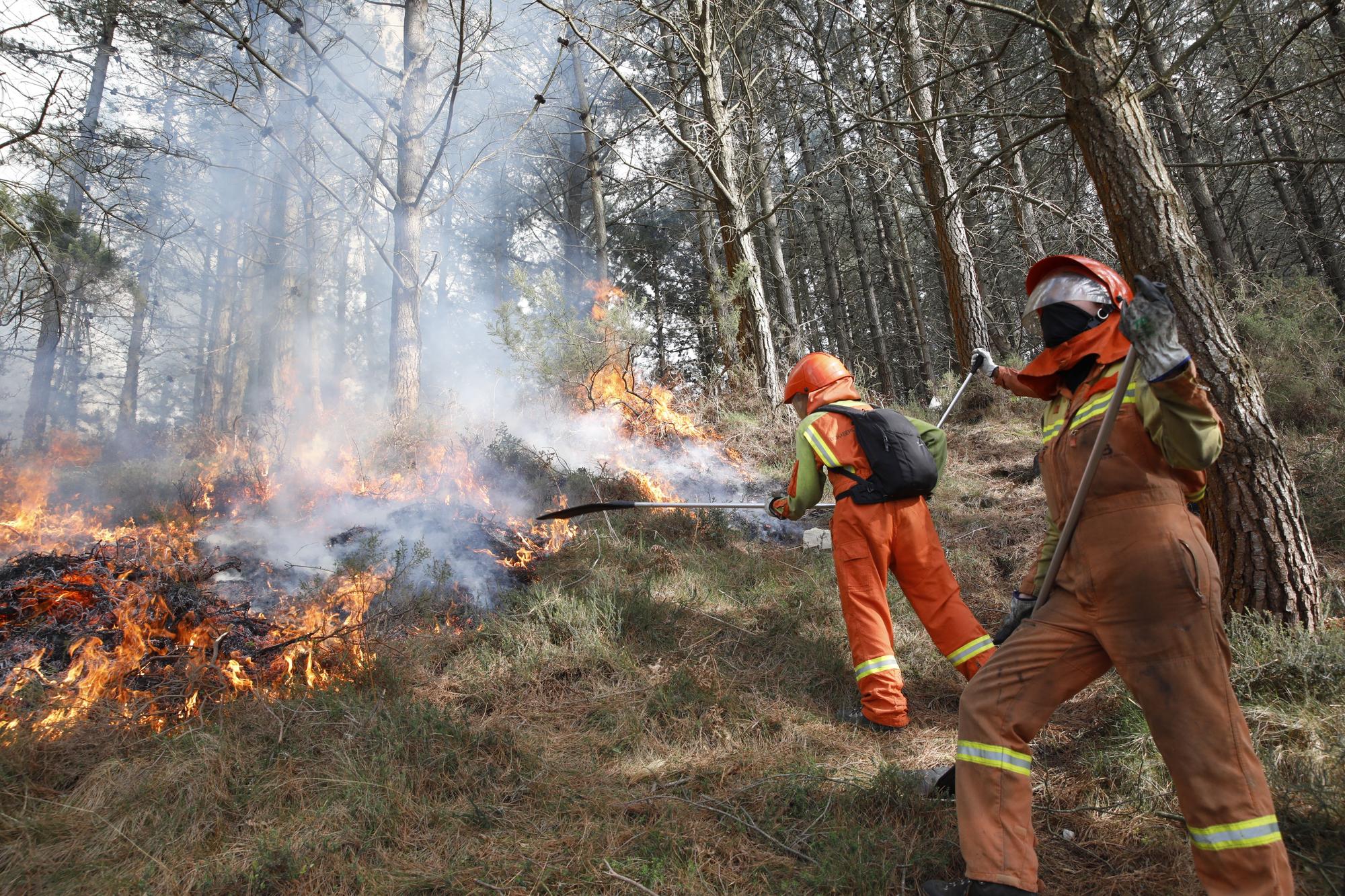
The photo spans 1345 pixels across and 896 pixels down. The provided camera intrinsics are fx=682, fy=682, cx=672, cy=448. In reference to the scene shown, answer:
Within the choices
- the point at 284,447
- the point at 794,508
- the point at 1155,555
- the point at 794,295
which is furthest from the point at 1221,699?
the point at 794,295

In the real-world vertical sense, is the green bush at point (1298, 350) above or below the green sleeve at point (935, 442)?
above

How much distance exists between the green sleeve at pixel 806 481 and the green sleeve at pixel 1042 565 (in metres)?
1.50

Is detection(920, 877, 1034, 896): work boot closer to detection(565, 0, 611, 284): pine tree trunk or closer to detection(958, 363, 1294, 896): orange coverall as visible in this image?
detection(958, 363, 1294, 896): orange coverall

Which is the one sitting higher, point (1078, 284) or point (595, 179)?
point (595, 179)

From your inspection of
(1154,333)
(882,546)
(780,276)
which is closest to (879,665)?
(882,546)

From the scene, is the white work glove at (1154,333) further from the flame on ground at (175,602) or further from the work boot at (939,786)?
the flame on ground at (175,602)

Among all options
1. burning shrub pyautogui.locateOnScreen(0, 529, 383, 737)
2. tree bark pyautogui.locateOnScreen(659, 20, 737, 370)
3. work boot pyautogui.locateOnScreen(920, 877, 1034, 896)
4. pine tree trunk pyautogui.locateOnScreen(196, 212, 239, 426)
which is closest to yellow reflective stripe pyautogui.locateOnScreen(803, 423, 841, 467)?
work boot pyautogui.locateOnScreen(920, 877, 1034, 896)

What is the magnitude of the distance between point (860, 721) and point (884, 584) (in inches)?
31.4

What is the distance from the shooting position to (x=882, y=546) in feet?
12.8

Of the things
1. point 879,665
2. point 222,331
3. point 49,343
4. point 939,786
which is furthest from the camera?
point 222,331

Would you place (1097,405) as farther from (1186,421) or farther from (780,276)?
(780,276)

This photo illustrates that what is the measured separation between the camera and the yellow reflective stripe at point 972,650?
367cm

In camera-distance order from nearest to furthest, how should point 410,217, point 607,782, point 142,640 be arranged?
point 607,782, point 142,640, point 410,217

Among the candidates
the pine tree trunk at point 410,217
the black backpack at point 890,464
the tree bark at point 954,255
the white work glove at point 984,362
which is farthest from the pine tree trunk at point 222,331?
the white work glove at point 984,362
